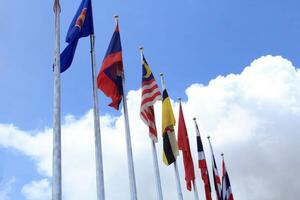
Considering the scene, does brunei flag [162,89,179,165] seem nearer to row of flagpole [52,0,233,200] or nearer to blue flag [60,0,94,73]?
row of flagpole [52,0,233,200]

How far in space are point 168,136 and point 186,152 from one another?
7.00 feet

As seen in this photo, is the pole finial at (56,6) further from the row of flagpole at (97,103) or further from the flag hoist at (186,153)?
the flag hoist at (186,153)

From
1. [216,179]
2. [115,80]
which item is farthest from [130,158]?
[216,179]

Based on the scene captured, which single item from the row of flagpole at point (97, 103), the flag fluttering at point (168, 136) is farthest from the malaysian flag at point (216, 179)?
the flag fluttering at point (168, 136)

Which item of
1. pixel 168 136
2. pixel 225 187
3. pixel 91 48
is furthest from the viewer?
pixel 225 187

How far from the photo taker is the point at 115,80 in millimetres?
15336

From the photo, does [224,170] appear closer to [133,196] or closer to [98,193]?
[133,196]

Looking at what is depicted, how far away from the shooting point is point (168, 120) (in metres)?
19.4

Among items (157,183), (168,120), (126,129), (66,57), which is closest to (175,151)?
(168,120)

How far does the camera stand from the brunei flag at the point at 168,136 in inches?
748

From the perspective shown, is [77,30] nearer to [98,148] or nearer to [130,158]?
[98,148]

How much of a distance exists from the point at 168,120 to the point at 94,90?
6.41 meters

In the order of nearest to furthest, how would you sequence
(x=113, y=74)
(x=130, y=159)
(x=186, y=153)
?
(x=130, y=159) < (x=113, y=74) < (x=186, y=153)

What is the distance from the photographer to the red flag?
2064cm
